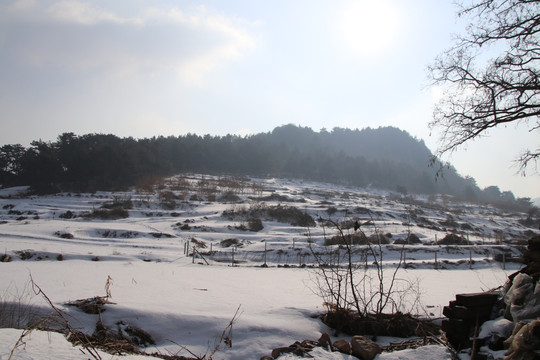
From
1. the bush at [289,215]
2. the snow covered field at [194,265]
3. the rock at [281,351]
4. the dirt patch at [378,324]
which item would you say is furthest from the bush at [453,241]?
the rock at [281,351]

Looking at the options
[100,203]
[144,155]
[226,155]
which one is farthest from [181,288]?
[226,155]

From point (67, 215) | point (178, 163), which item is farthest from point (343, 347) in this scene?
point (178, 163)

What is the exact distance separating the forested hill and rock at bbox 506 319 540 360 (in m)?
5.43

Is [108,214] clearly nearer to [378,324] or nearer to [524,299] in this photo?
[378,324]

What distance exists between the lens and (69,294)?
711cm

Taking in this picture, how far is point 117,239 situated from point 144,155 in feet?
106

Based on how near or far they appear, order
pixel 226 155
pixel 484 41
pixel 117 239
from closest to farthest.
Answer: pixel 484 41
pixel 117 239
pixel 226 155

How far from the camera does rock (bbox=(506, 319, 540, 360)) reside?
9.70 feet

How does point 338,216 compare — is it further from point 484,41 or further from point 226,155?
point 226,155

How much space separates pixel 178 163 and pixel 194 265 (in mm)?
51860

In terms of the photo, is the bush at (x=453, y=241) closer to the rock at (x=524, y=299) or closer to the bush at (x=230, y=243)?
the bush at (x=230, y=243)

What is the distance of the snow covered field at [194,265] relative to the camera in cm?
533

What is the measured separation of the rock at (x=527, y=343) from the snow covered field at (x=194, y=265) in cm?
121

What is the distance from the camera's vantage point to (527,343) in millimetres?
3006
